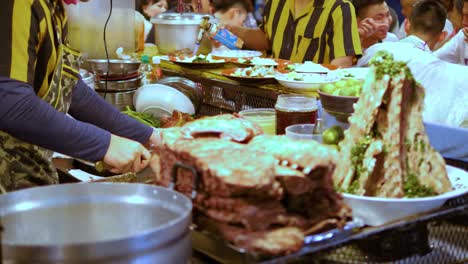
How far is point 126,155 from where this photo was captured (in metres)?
2.10

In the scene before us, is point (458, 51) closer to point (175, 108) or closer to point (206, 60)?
point (206, 60)

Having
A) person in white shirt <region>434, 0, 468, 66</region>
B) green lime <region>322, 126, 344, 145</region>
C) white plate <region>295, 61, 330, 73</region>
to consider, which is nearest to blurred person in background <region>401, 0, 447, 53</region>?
person in white shirt <region>434, 0, 468, 66</region>

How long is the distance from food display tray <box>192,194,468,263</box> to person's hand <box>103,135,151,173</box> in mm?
651

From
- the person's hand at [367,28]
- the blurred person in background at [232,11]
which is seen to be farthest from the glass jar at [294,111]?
the blurred person in background at [232,11]

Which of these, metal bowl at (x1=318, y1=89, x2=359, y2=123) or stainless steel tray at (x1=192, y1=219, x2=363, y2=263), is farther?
metal bowl at (x1=318, y1=89, x2=359, y2=123)

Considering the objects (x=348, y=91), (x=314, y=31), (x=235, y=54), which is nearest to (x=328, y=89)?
(x=348, y=91)

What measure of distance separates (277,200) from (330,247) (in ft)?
0.51

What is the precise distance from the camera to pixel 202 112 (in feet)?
11.7

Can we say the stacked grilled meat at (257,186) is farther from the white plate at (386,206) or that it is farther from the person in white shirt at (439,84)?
the person in white shirt at (439,84)

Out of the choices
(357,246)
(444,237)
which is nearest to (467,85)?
(444,237)

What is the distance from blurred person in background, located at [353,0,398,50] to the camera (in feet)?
18.5

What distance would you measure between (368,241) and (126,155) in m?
0.92

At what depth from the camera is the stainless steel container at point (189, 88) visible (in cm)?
344

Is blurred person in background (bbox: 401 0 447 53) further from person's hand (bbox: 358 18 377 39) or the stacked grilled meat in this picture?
the stacked grilled meat
